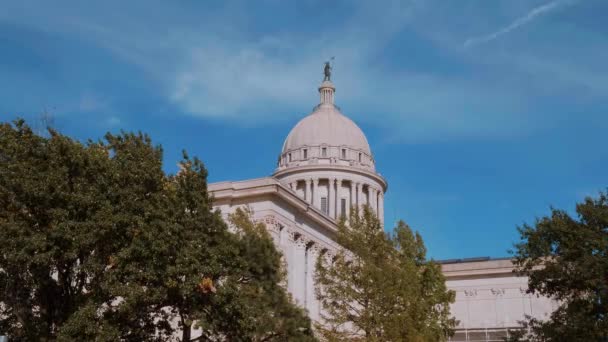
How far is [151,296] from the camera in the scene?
2405cm

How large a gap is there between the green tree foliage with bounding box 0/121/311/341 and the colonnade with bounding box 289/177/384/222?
49.9m

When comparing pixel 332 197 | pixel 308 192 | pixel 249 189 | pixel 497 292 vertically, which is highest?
pixel 308 192

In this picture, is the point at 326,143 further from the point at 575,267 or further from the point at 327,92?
the point at 575,267

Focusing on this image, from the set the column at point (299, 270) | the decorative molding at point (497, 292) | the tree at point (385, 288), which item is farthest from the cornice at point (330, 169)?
the tree at point (385, 288)


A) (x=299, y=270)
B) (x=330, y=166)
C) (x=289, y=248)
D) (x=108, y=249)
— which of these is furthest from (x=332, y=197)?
(x=108, y=249)

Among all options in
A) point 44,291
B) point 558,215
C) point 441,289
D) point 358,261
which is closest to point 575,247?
point 558,215

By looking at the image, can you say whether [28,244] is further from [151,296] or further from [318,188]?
[318,188]

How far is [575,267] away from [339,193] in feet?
156

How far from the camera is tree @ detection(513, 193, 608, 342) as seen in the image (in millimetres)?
29531

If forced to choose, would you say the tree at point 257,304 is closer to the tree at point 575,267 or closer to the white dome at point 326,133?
the tree at point 575,267

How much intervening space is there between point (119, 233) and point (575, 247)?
62.6ft

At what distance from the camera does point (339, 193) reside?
77438mm

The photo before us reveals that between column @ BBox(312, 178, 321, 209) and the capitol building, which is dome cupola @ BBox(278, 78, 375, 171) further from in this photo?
column @ BBox(312, 178, 321, 209)

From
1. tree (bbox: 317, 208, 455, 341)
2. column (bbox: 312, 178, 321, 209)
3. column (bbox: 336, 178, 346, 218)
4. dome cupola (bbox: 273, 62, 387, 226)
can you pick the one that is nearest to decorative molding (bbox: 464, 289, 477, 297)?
dome cupola (bbox: 273, 62, 387, 226)
